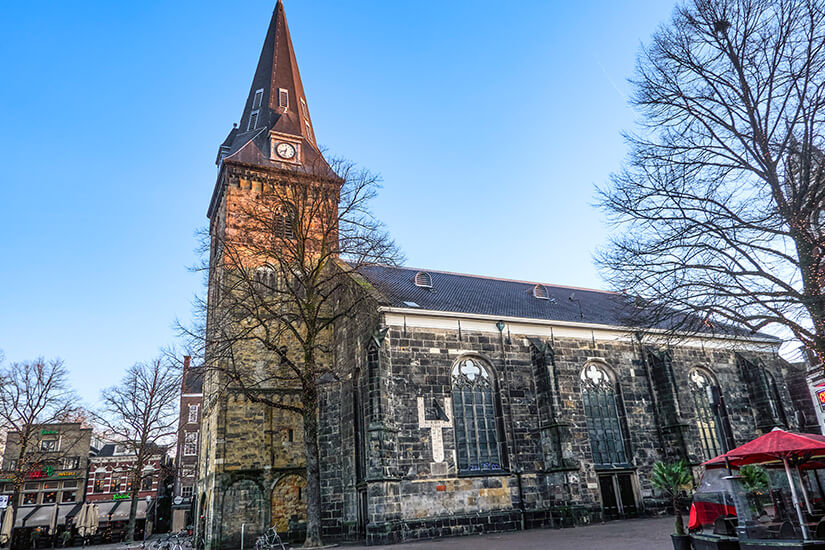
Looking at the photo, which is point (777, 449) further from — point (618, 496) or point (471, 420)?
point (618, 496)

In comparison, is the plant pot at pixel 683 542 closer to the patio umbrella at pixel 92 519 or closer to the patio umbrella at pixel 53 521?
the patio umbrella at pixel 92 519

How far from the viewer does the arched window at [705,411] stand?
2320 centimetres

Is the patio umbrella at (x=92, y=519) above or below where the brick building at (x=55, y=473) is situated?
below

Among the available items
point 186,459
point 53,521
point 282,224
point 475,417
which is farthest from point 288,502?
point 186,459

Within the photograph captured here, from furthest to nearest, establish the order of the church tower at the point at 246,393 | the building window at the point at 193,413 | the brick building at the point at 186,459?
1. the building window at the point at 193,413
2. the brick building at the point at 186,459
3. the church tower at the point at 246,393

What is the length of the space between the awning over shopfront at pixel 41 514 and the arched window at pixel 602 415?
36.7 m

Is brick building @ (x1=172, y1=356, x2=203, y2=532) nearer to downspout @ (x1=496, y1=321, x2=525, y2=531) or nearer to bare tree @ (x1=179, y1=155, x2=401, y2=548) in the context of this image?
bare tree @ (x1=179, y1=155, x2=401, y2=548)

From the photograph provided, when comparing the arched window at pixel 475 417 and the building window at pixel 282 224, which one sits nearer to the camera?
the arched window at pixel 475 417

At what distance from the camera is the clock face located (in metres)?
26.6

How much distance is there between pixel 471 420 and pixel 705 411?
12103 millimetres

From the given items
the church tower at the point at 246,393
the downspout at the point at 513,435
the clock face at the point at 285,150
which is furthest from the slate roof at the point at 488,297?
the clock face at the point at 285,150

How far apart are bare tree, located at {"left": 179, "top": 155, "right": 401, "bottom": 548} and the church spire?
483 centimetres

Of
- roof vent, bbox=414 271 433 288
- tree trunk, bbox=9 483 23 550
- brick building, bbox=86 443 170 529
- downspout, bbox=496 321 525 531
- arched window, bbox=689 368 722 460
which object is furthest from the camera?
brick building, bbox=86 443 170 529

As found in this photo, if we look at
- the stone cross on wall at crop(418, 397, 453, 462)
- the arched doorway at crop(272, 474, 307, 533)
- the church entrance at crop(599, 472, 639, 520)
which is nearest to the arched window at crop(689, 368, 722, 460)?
the church entrance at crop(599, 472, 639, 520)
